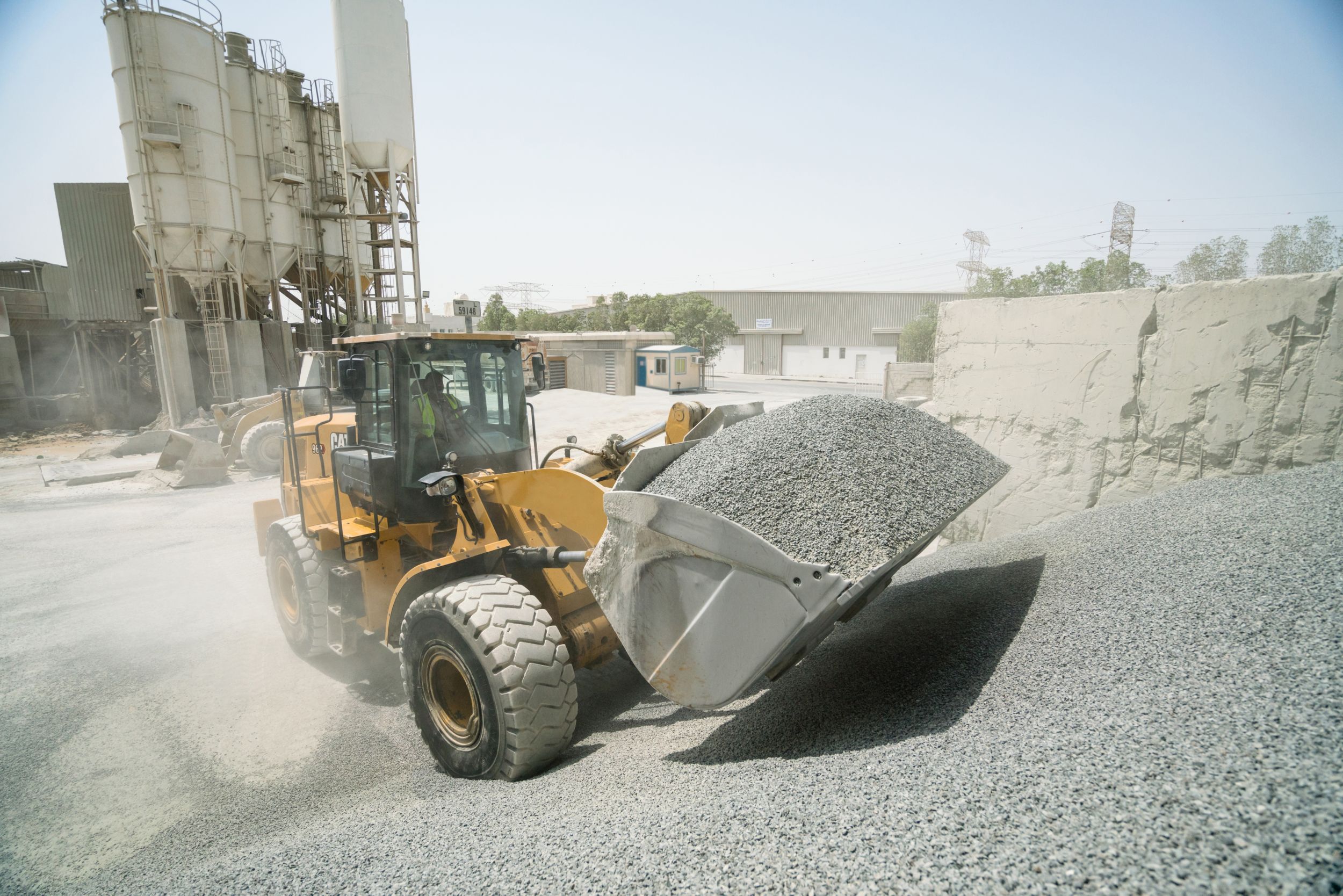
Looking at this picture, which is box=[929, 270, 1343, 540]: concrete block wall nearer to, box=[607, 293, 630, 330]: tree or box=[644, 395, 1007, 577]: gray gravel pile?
box=[644, 395, 1007, 577]: gray gravel pile

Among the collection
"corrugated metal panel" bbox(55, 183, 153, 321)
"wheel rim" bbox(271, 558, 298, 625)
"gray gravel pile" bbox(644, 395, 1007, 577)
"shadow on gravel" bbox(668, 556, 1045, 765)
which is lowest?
"wheel rim" bbox(271, 558, 298, 625)

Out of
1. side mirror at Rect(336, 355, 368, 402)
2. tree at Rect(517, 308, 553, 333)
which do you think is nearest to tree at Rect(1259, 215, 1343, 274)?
side mirror at Rect(336, 355, 368, 402)

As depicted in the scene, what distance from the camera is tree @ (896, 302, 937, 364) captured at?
118 ft

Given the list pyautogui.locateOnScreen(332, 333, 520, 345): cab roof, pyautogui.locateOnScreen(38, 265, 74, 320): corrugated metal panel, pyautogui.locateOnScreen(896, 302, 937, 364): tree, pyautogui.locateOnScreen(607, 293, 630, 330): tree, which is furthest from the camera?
pyautogui.locateOnScreen(607, 293, 630, 330): tree

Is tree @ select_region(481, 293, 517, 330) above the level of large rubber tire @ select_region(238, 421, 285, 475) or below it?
above

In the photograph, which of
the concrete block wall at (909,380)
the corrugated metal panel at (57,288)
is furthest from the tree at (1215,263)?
the corrugated metal panel at (57,288)

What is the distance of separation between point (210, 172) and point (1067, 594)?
958 inches

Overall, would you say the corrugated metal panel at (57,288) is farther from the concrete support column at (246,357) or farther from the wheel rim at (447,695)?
the wheel rim at (447,695)

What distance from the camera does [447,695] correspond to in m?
3.78

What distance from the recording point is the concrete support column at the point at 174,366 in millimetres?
19734

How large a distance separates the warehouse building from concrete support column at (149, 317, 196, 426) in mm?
35676

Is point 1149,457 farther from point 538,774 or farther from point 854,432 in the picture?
point 538,774

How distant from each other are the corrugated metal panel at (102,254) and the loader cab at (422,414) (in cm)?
2892

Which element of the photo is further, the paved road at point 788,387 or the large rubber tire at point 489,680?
the paved road at point 788,387
